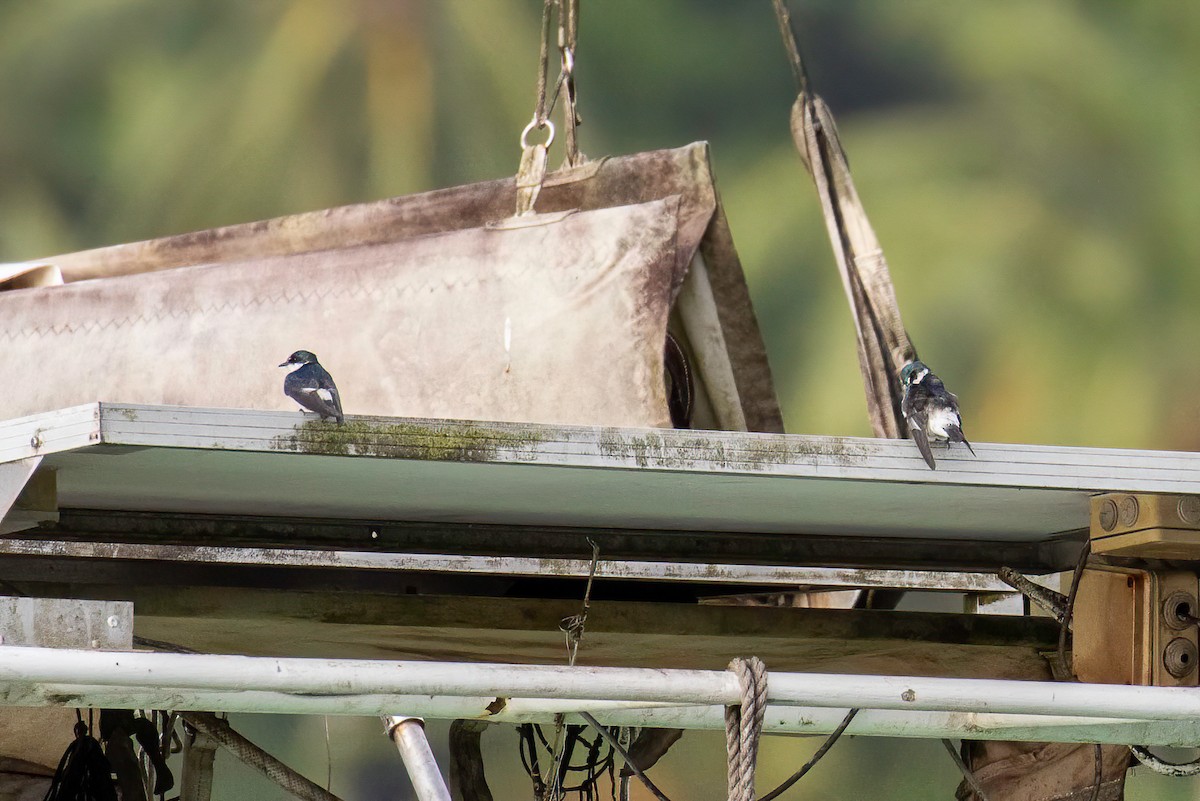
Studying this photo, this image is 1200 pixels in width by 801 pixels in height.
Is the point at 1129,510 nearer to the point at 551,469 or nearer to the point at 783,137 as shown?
the point at 551,469

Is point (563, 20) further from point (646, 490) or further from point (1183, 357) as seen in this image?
point (1183, 357)

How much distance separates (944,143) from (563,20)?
7011 millimetres

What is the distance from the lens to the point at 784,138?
Result: 11.2 metres

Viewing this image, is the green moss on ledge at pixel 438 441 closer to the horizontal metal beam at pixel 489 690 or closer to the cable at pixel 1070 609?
the horizontal metal beam at pixel 489 690

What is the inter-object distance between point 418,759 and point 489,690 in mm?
783

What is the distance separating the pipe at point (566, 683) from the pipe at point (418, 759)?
576 mm

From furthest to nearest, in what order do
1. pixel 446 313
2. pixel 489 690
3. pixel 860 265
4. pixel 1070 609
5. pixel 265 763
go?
pixel 860 265, pixel 446 313, pixel 265 763, pixel 1070 609, pixel 489 690

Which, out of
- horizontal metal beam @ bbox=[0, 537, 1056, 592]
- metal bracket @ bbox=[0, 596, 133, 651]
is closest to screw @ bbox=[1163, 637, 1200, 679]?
horizontal metal beam @ bbox=[0, 537, 1056, 592]

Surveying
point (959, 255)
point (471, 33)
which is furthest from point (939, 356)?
point (471, 33)

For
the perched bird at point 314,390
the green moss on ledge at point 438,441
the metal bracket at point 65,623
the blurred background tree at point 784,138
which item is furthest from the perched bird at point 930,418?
the blurred background tree at point 784,138

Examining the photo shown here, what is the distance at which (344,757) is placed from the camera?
32.4 feet

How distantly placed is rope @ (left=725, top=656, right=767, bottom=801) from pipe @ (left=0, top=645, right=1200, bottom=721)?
18 mm

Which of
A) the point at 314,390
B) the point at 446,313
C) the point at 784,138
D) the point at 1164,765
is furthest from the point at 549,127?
the point at 784,138

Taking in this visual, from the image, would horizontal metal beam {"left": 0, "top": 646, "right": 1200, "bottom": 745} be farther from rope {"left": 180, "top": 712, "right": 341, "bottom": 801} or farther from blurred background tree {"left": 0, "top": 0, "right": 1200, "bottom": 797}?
blurred background tree {"left": 0, "top": 0, "right": 1200, "bottom": 797}
